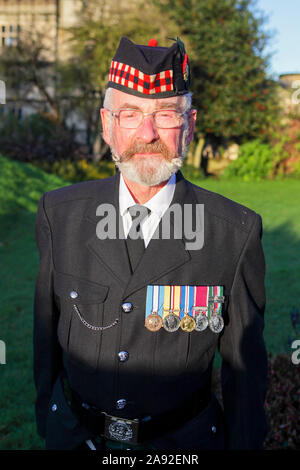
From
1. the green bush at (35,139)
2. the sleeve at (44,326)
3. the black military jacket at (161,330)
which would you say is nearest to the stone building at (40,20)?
the green bush at (35,139)

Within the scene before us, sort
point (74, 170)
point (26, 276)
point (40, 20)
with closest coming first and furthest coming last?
point (26, 276) < point (74, 170) < point (40, 20)

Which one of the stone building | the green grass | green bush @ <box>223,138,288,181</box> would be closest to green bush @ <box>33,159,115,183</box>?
the green grass

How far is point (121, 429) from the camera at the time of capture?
88.1 inches

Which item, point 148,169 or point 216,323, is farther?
point 216,323

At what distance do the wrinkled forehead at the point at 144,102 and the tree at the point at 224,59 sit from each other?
20017mm

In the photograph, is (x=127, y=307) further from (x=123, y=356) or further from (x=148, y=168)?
(x=148, y=168)

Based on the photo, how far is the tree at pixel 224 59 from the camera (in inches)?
831

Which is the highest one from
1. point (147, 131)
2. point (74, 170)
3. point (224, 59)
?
point (224, 59)

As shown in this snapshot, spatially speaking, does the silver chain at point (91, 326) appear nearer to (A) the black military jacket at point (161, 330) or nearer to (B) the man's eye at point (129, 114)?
(A) the black military jacket at point (161, 330)

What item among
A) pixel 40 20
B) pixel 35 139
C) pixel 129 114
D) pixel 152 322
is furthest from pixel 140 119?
pixel 40 20

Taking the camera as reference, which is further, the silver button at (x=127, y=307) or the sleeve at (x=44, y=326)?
the sleeve at (x=44, y=326)

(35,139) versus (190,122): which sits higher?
(35,139)

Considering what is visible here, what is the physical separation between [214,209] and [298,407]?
7.51ft

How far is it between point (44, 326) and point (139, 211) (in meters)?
0.90
